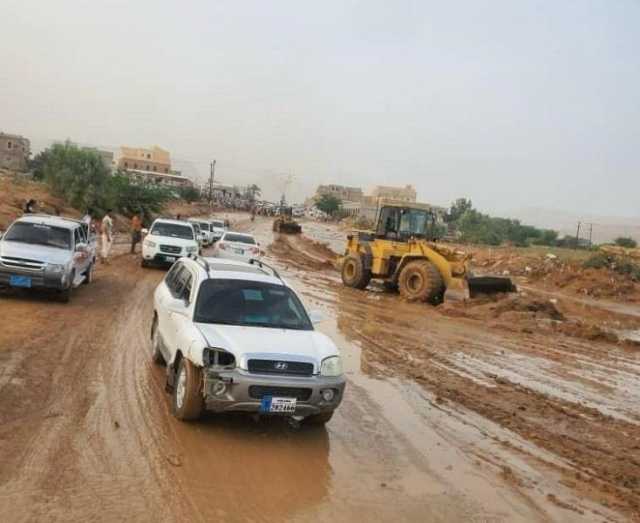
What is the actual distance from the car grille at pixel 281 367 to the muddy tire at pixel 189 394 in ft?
1.93

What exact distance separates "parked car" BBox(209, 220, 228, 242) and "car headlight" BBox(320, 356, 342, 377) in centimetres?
3511

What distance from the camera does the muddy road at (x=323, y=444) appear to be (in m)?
5.29

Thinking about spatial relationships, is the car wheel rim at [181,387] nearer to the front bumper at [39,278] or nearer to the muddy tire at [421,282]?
the front bumper at [39,278]

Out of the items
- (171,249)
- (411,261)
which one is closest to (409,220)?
(411,261)

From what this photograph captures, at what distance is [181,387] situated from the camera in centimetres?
702

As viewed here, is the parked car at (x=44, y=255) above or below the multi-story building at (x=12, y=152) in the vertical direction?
below

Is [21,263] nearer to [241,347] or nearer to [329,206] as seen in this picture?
[241,347]

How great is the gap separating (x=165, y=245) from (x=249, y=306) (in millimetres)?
15160

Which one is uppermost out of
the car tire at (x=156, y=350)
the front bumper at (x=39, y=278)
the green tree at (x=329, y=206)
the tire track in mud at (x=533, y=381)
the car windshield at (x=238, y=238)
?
the green tree at (x=329, y=206)

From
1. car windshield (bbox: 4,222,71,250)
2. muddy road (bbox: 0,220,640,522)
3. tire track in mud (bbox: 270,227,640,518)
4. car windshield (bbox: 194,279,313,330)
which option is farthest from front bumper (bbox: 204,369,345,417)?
car windshield (bbox: 4,222,71,250)

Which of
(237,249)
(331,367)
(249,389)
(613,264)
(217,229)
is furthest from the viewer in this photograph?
(217,229)

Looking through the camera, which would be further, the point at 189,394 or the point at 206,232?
the point at 206,232

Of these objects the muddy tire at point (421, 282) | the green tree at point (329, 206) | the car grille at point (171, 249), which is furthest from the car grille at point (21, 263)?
the green tree at point (329, 206)

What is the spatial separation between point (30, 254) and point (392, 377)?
761 centimetres
